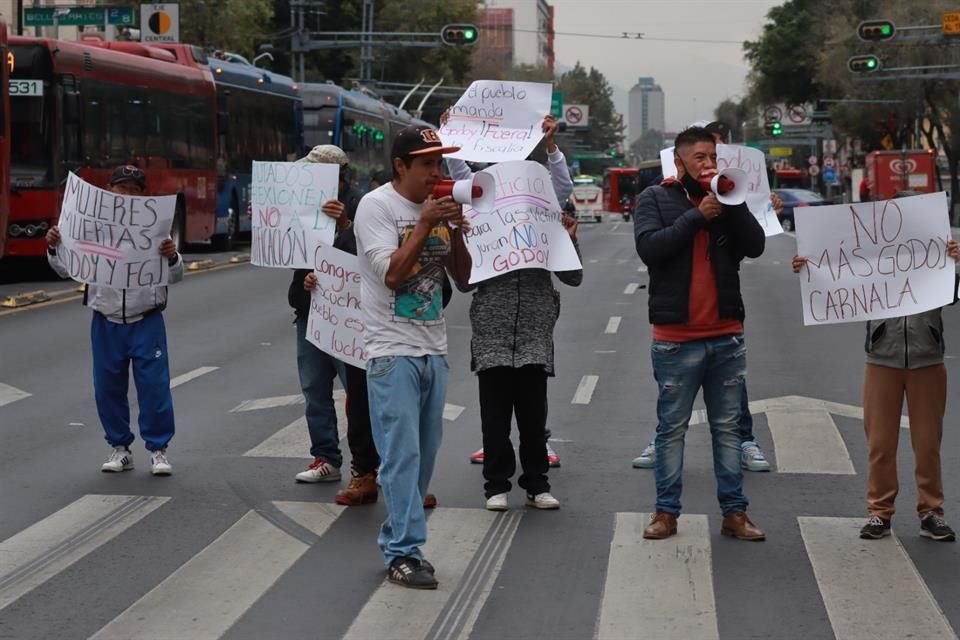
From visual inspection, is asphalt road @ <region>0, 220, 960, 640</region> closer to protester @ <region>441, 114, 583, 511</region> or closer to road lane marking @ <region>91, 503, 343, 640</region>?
road lane marking @ <region>91, 503, 343, 640</region>

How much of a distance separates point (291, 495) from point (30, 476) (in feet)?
5.23

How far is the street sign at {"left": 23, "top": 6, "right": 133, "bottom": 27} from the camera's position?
3538 centimetres

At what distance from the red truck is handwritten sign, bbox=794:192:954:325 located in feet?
172

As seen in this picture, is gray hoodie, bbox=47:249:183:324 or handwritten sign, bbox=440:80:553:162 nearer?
handwritten sign, bbox=440:80:553:162

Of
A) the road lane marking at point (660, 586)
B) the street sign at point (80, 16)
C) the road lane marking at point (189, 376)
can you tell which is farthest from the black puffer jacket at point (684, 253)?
the street sign at point (80, 16)

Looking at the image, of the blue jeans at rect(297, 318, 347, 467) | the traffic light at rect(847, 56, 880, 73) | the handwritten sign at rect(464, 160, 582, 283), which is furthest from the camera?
the traffic light at rect(847, 56, 880, 73)

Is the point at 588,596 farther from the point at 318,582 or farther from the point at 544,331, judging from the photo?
the point at 544,331

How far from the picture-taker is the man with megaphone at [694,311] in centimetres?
790

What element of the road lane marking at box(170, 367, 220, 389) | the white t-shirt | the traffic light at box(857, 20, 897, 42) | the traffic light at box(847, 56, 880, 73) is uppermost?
the traffic light at box(857, 20, 897, 42)

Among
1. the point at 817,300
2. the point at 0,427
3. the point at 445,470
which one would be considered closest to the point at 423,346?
the point at 817,300

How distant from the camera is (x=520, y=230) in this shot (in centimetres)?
874

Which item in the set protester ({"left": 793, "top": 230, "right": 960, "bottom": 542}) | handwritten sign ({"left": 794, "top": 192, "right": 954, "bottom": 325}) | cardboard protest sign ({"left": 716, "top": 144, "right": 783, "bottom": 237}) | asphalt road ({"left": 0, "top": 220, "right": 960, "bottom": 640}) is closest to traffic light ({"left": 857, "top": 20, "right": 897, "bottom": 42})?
asphalt road ({"left": 0, "top": 220, "right": 960, "bottom": 640})

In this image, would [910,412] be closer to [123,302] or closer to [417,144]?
[417,144]

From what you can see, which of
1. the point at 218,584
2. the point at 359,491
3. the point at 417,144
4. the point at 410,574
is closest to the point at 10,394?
the point at 359,491
